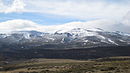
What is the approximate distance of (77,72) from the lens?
68.3m

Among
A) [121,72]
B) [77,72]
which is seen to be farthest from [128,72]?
[77,72]

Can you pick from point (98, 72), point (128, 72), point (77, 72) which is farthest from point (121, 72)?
point (77, 72)

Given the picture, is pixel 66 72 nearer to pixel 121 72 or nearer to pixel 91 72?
pixel 91 72

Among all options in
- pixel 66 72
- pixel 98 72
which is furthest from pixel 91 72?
pixel 66 72

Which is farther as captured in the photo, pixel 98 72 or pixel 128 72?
pixel 98 72

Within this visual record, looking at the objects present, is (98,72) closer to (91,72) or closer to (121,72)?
(91,72)

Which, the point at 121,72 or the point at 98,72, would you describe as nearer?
the point at 121,72

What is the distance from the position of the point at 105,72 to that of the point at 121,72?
15.7 feet

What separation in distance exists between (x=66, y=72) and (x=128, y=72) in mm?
16981

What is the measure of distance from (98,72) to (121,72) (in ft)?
21.3

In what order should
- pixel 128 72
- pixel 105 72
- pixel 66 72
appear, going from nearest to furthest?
pixel 128 72 < pixel 105 72 < pixel 66 72

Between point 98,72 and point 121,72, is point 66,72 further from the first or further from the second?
point 121,72

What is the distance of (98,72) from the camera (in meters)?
65.6

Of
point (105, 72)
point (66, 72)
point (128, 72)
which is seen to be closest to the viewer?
point (128, 72)
